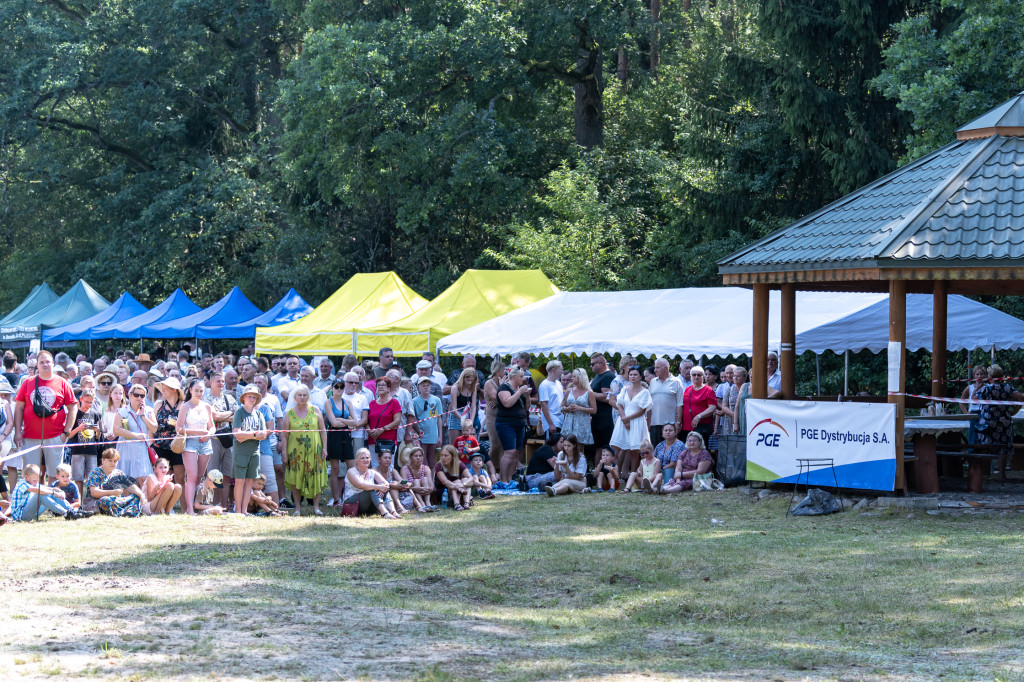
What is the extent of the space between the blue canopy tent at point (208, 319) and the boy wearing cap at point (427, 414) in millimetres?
14185

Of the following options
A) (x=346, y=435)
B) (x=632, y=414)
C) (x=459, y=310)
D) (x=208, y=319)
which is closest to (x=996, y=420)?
(x=632, y=414)

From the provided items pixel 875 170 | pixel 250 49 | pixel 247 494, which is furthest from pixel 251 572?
pixel 250 49

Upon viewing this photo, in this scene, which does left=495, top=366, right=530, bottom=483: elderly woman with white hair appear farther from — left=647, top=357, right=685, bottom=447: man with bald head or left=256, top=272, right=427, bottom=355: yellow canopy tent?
left=256, top=272, right=427, bottom=355: yellow canopy tent

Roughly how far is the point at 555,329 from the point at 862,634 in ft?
40.6

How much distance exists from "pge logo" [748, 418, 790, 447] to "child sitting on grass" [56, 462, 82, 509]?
309 inches

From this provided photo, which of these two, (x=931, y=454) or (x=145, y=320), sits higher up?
(x=145, y=320)

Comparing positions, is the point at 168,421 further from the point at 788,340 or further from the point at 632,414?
the point at 788,340

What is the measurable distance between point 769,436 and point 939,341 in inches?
157

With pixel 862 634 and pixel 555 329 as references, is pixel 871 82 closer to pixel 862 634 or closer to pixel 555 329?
pixel 555 329

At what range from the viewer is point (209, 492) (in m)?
13.7

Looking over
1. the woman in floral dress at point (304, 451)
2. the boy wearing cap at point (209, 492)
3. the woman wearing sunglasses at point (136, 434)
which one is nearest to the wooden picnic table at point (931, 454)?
the woman in floral dress at point (304, 451)

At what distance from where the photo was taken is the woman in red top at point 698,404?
1585 centimetres

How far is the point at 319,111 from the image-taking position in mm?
32875

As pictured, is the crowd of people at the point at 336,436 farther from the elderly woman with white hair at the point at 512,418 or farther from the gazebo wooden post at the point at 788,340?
the gazebo wooden post at the point at 788,340
